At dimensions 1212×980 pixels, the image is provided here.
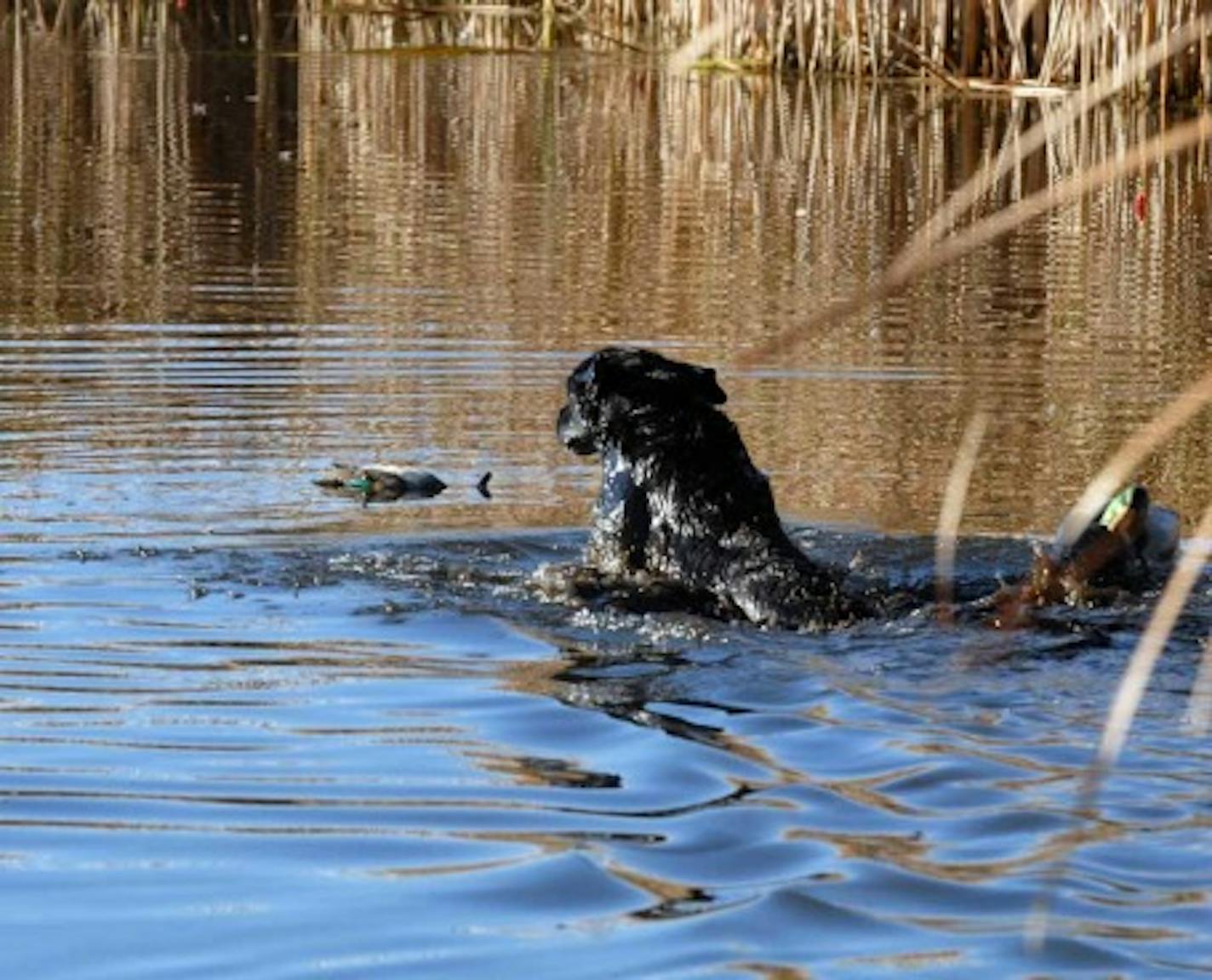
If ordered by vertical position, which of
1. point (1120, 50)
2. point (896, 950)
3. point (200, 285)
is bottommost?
point (896, 950)

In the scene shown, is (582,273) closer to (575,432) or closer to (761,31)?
(575,432)

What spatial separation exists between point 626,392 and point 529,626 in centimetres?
94

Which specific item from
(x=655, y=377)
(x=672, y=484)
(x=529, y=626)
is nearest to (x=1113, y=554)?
(x=672, y=484)

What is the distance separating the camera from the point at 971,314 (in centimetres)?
1352

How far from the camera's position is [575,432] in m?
8.12

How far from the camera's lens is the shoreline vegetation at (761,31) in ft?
73.8

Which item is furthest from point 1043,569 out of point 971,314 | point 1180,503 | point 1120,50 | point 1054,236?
point 1120,50

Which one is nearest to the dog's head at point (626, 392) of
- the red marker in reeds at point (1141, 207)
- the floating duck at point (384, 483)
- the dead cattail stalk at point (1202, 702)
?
the floating duck at point (384, 483)

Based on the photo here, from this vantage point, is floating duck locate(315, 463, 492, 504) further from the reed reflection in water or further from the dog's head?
the dog's head

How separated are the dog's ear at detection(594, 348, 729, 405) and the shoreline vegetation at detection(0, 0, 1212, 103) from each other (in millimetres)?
9040

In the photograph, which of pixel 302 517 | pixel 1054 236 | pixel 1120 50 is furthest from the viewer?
pixel 1120 50

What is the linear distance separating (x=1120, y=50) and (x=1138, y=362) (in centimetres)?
851

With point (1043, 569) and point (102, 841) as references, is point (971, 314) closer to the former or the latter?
point (1043, 569)

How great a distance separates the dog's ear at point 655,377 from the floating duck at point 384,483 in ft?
4.62
